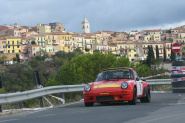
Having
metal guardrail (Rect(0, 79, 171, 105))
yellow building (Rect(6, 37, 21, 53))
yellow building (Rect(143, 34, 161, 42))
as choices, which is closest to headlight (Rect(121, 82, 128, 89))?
metal guardrail (Rect(0, 79, 171, 105))

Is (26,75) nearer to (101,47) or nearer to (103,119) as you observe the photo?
(101,47)

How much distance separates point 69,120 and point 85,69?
195 ft

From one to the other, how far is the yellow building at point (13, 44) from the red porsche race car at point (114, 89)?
130634mm

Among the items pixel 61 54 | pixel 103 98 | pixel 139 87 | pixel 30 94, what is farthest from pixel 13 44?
pixel 103 98

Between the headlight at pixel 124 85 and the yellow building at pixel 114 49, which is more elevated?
the yellow building at pixel 114 49

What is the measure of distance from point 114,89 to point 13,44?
132100 mm

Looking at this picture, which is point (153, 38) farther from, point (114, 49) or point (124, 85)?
point (124, 85)

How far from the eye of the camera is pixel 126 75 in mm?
13258

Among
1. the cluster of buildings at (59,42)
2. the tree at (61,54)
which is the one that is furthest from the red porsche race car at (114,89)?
the tree at (61,54)

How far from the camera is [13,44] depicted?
140625 millimetres

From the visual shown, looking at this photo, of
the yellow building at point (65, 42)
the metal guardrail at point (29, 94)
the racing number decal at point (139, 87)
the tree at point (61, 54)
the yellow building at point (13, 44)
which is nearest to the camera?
the metal guardrail at point (29, 94)

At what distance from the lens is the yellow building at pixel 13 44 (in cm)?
14038

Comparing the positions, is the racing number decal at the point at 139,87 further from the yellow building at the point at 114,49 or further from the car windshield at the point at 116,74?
the yellow building at the point at 114,49

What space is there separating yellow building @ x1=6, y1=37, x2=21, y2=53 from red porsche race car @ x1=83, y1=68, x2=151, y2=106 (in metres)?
131
